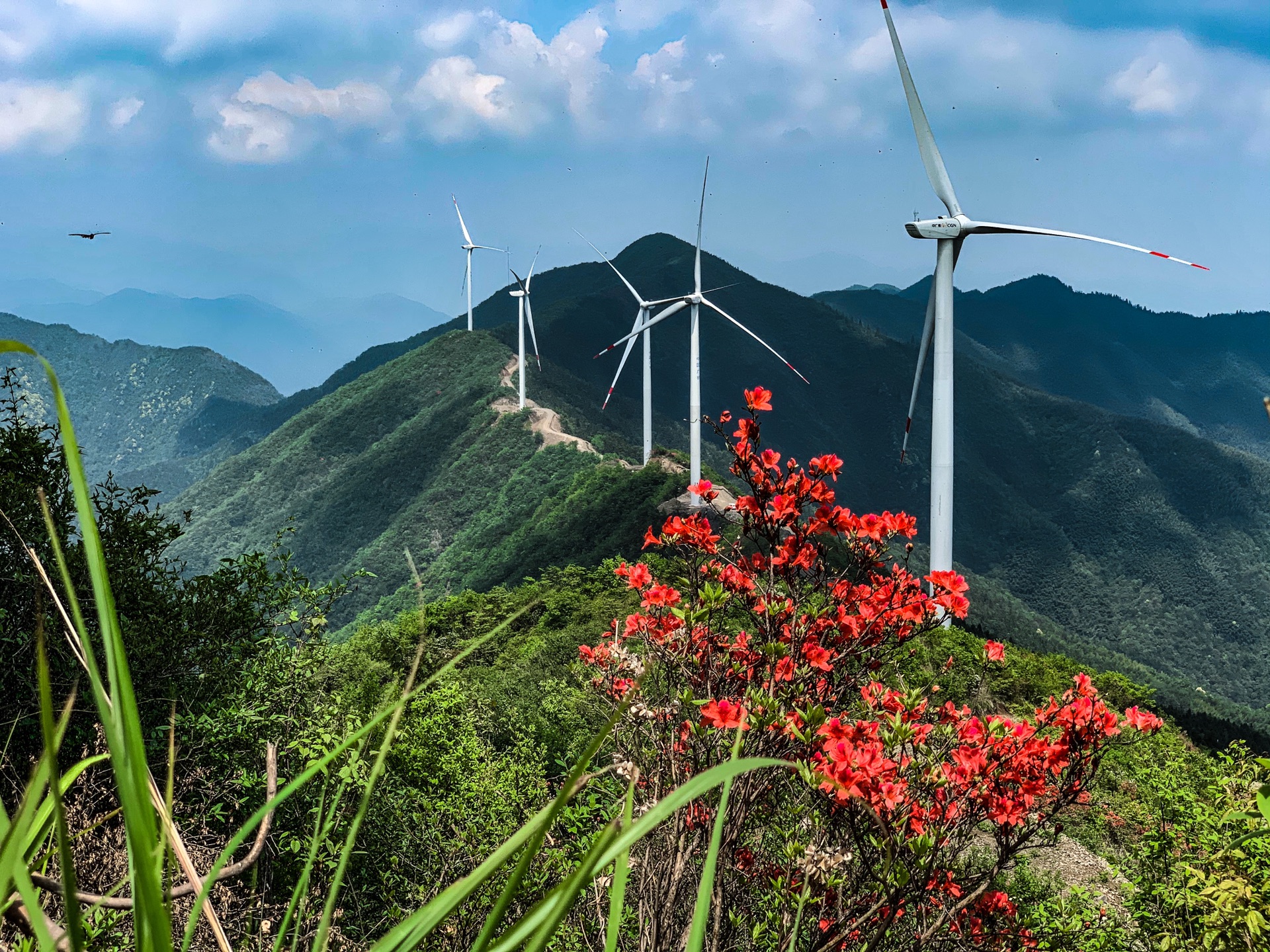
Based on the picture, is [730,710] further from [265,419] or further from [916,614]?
[265,419]

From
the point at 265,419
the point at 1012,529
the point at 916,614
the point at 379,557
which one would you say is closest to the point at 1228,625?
the point at 1012,529

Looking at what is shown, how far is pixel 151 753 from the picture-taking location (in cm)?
899

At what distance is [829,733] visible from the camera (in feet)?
15.2

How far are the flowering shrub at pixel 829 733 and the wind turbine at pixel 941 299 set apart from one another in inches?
537

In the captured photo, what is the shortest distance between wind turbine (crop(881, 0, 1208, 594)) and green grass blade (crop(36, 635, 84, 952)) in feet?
62.8

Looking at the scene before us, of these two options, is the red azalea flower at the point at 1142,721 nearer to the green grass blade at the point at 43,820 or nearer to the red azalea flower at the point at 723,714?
the red azalea flower at the point at 723,714

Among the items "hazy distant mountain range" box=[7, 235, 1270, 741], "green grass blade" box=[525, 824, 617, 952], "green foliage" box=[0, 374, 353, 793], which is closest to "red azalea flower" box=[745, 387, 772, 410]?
"green grass blade" box=[525, 824, 617, 952]

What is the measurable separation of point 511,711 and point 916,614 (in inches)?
378

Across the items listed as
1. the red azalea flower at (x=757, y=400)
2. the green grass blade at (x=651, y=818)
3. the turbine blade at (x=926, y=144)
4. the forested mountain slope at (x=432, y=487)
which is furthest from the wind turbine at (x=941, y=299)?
the forested mountain slope at (x=432, y=487)

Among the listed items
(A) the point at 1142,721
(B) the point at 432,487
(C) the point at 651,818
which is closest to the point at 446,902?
(C) the point at 651,818

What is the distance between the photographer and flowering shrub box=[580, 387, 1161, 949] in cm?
472

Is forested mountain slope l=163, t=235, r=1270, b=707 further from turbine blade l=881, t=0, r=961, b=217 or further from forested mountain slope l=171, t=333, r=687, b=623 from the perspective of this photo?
turbine blade l=881, t=0, r=961, b=217

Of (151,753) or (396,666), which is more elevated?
(151,753)

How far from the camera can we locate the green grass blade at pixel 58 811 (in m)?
0.74
